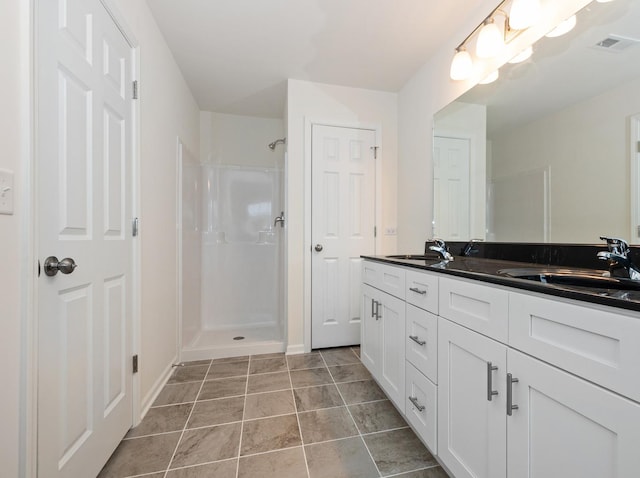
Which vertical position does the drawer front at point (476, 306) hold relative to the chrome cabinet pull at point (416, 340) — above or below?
above

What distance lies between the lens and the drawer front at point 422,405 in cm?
107

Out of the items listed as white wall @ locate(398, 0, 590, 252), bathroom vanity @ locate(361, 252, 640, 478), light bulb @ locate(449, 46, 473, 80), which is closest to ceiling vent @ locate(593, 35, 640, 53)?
white wall @ locate(398, 0, 590, 252)

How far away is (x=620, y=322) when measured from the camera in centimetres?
53

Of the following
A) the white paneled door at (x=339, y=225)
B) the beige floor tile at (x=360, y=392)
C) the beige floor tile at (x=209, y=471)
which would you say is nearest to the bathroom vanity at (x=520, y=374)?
the beige floor tile at (x=360, y=392)

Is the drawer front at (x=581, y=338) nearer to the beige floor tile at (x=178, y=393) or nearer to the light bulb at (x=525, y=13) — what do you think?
the light bulb at (x=525, y=13)

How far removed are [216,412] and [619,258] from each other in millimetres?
1891

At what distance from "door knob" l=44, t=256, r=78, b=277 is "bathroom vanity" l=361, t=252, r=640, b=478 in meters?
1.30

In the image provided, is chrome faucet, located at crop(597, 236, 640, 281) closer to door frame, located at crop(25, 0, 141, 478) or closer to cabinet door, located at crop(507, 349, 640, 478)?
cabinet door, located at crop(507, 349, 640, 478)

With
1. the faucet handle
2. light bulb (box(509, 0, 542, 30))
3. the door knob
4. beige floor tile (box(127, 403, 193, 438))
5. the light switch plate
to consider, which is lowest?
beige floor tile (box(127, 403, 193, 438))

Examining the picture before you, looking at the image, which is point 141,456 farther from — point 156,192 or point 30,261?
point 156,192

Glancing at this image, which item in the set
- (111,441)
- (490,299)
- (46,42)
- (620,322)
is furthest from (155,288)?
(620,322)

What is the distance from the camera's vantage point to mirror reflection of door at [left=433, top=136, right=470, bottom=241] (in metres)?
1.83

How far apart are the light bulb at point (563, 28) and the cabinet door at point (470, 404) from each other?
1.36 metres

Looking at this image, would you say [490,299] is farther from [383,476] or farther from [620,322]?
[383,476]
